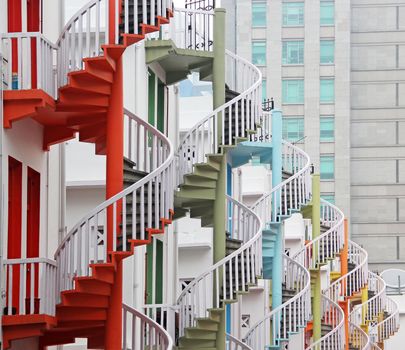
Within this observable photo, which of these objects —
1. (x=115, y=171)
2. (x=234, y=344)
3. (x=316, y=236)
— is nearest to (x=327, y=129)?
(x=316, y=236)

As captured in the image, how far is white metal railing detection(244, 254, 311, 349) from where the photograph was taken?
3338 cm

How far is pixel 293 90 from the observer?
84.6m

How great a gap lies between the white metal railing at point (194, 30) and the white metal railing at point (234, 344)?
6029 millimetres

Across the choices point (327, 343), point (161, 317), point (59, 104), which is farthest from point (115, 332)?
point (327, 343)

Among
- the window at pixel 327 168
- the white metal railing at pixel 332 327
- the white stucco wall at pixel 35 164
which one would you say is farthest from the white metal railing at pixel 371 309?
the white stucco wall at pixel 35 164

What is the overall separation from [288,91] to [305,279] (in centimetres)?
4896

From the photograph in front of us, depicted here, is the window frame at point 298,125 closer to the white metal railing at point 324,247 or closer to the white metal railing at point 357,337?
the white metal railing at point 357,337

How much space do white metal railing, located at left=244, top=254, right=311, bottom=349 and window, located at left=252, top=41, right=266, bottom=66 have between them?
4874 centimetres

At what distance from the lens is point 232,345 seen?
3030cm

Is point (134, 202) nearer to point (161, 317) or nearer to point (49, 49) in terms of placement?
point (49, 49)

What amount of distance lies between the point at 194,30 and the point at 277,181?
7.91m

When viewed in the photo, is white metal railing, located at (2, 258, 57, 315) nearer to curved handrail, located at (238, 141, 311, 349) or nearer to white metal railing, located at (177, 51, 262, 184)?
white metal railing, located at (177, 51, 262, 184)

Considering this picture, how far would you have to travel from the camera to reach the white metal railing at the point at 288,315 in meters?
33.4

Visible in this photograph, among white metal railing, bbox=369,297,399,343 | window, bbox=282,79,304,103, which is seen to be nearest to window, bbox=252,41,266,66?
window, bbox=282,79,304,103
